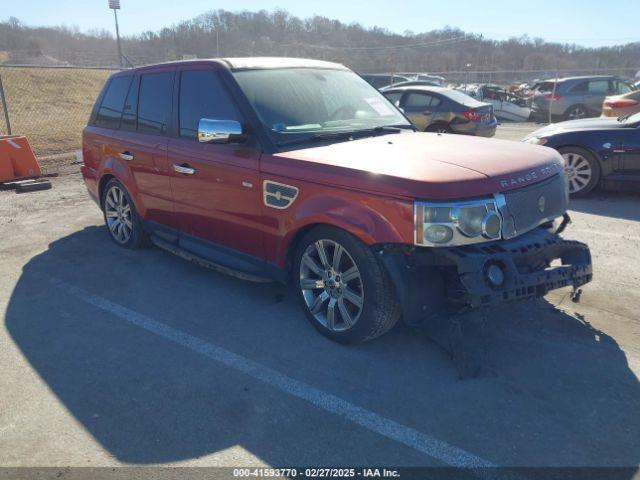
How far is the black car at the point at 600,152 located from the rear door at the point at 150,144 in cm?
546

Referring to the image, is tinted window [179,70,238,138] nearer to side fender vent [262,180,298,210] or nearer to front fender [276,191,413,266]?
side fender vent [262,180,298,210]

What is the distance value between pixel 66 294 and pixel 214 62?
2.43 metres

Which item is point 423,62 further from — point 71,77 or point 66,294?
point 66,294

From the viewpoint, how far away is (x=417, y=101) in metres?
12.4

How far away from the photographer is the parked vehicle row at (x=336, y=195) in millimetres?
3221

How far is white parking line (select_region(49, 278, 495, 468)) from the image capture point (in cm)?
273

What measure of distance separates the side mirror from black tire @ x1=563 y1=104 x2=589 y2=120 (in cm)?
1721

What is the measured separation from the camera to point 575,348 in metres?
3.71

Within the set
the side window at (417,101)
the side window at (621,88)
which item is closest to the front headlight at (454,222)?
the side window at (417,101)

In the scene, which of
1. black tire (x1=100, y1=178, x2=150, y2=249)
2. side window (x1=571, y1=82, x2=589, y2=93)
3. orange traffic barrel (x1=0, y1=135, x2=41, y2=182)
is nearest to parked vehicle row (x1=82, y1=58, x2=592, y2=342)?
black tire (x1=100, y1=178, x2=150, y2=249)

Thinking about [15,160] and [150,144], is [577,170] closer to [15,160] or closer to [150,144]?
[150,144]

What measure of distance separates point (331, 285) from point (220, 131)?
53.2 inches

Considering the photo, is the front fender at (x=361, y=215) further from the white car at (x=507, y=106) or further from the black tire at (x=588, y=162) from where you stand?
the white car at (x=507, y=106)

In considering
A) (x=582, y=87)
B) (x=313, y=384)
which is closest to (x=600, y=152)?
(x=313, y=384)
